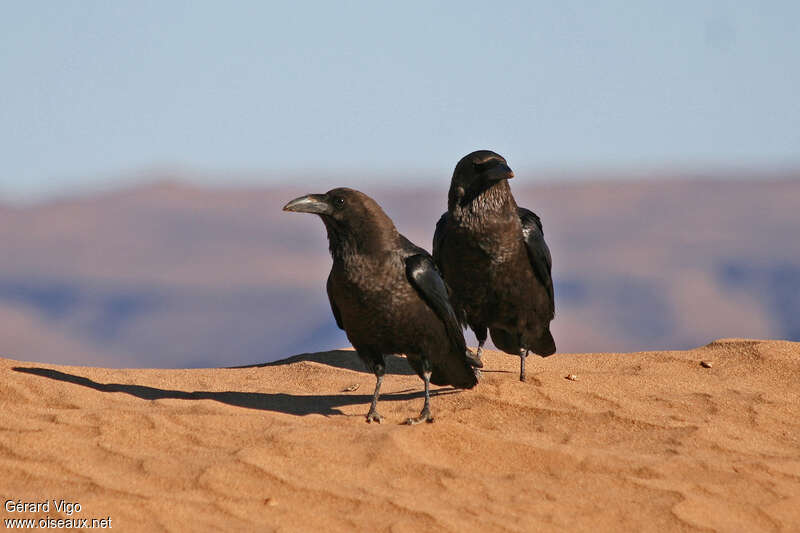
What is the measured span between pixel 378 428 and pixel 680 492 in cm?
210

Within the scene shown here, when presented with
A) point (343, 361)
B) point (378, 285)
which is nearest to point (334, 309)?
point (378, 285)

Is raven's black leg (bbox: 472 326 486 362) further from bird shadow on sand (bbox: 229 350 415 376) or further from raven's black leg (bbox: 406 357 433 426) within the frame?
raven's black leg (bbox: 406 357 433 426)

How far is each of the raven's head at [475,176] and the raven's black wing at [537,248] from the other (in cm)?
49

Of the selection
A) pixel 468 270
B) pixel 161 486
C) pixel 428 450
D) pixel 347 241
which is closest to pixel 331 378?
pixel 468 270

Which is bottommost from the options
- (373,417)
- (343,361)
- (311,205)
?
(343,361)

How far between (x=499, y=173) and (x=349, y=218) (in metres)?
1.64

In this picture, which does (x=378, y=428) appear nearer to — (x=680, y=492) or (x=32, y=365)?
(x=680, y=492)

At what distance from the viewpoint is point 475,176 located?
8.59 m

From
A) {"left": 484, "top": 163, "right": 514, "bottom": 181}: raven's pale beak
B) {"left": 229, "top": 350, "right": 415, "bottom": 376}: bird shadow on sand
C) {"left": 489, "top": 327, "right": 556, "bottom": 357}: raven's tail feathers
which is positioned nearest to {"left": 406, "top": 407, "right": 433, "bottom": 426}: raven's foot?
{"left": 489, "top": 327, "right": 556, "bottom": 357}: raven's tail feathers

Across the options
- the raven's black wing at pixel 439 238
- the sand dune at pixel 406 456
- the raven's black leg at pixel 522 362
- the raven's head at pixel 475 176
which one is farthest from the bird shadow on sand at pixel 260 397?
the raven's head at pixel 475 176

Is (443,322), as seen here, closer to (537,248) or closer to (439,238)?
(439,238)

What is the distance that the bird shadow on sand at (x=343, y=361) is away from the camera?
1061 cm

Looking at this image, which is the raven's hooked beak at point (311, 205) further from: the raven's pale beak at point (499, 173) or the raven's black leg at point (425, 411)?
the raven's pale beak at point (499, 173)

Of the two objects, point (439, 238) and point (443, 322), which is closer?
point (443, 322)
